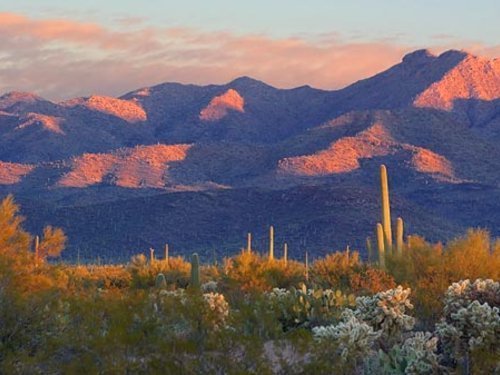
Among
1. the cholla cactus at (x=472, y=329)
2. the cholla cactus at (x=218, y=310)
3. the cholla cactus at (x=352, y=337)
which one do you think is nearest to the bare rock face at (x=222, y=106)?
the cholla cactus at (x=218, y=310)

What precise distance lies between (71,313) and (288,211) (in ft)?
231

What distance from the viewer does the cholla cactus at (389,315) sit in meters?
17.3

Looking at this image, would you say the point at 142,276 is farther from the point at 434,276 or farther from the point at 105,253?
the point at 105,253

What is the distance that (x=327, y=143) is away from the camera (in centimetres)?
10875

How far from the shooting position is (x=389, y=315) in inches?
684

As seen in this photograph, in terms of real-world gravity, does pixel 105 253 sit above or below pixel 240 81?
below

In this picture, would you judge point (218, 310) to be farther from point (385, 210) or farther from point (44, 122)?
point (44, 122)

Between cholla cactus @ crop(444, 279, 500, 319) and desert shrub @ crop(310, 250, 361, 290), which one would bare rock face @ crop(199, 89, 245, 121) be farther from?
cholla cactus @ crop(444, 279, 500, 319)

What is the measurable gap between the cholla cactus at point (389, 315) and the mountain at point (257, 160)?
56.3m

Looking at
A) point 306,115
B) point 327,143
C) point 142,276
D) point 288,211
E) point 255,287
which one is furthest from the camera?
point 306,115

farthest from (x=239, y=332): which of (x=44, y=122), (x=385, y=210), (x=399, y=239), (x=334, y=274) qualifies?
(x=44, y=122)

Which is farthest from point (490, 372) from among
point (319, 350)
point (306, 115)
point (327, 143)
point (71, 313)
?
point (306, 115)

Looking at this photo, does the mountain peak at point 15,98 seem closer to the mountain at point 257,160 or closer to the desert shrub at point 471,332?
the mountain at point 257,160

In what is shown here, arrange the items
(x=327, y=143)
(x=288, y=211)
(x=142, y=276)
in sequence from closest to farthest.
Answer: (x=142, y=276) → (x=288, y=211) → (x=327, y=143)
